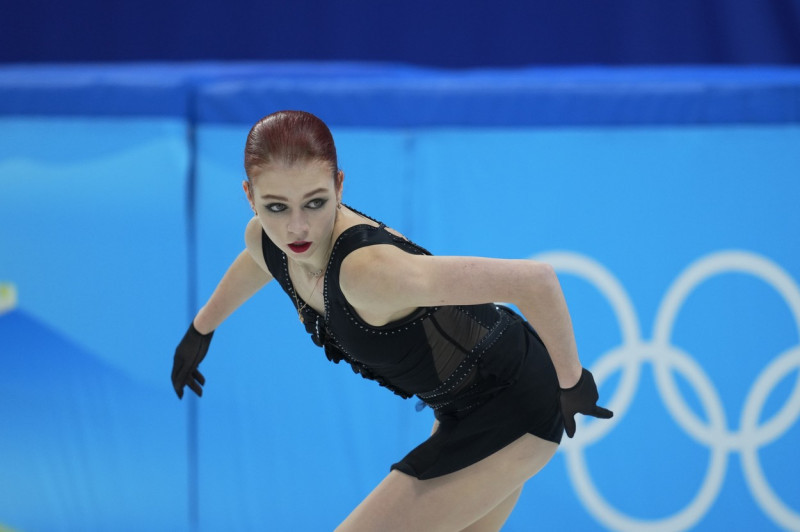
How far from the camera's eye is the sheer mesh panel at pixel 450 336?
2262mm

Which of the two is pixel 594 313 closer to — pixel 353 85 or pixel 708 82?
pixel 708 82

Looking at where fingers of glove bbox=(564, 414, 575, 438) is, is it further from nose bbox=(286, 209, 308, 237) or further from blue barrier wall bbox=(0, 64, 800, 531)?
Answer: blue barrier wall bbox=(0, 64, 800, 531)

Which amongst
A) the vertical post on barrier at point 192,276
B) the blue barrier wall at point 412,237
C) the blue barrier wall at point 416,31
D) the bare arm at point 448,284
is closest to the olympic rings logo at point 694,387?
the blue barrier wall at point 412,237

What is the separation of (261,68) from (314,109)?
930 millimetres

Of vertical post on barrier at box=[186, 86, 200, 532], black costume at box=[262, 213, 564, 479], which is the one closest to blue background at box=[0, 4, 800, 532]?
vertical post on barrier at box=[186, 86, 200, 532]

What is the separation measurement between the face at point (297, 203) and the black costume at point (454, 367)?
→ 12 cm

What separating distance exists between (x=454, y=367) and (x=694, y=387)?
1520 mm

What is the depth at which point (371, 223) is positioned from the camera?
2285 mm

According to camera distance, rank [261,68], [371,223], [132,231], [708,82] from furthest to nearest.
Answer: [261,68]
[132,231]
[708,82]
[371,223]

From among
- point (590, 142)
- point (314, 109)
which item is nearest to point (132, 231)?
point (314, 109)

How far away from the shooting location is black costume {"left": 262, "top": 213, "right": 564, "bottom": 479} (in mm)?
2217

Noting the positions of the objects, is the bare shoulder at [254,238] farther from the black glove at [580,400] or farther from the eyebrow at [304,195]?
the black glove at [580,400]

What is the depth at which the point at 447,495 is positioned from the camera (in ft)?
7.43

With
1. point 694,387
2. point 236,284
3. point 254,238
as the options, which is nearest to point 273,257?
point 254,238
